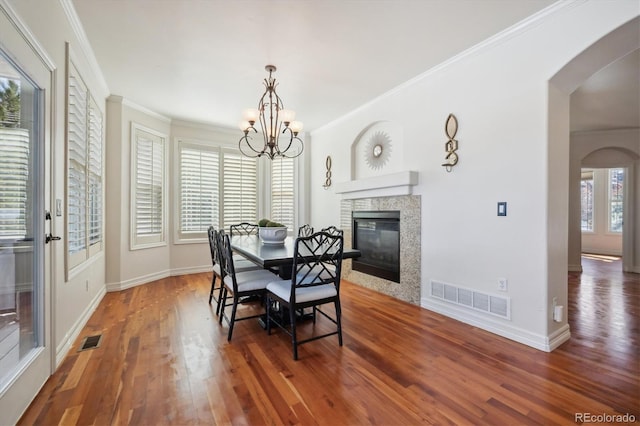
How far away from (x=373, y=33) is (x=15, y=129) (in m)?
2.69

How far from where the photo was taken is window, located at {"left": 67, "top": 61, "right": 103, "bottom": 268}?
259 centimetres

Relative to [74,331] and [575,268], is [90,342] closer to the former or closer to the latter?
[74,331]

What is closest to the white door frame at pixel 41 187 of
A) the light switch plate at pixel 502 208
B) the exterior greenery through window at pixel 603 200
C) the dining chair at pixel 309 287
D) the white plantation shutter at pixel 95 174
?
the white plantation shutter at pixel 95 174

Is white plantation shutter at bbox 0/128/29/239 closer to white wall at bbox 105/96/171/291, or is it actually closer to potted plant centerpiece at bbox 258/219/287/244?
potted plant centerpiece at bbox 258/219/287/244

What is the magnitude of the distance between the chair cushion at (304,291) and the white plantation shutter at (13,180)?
5.59 ft

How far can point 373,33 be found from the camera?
2.62 metres

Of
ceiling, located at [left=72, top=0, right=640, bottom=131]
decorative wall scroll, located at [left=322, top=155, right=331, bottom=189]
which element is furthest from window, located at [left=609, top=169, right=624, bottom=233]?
decorative wall scroll, located at [left=322, top=155, right=331, bottom=189]

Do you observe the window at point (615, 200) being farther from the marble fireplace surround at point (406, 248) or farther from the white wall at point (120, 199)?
the white wall at point (120, 199)

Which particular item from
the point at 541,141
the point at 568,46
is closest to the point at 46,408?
the point at 541,141

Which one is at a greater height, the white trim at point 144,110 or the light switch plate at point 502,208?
the white trim at point 144,110

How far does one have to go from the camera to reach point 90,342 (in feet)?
8.28

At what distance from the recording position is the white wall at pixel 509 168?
2365 mm

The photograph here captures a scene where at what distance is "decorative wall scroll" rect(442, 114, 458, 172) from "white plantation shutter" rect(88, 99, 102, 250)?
394 cm

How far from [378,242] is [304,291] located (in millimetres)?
2042
